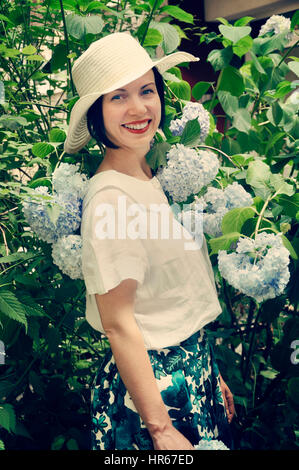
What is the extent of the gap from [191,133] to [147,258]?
0.33 metres

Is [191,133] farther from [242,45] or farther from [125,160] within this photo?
[242,45]

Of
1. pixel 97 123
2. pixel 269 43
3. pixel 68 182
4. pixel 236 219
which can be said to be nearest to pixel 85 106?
pixel 97 123

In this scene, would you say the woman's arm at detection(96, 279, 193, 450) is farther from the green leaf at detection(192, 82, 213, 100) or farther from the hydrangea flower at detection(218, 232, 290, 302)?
the green leaf at detection(192, 82, 213, 100)

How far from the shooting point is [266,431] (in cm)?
142

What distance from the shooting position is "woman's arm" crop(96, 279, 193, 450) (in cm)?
82

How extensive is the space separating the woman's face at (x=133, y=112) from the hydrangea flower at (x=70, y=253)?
A: 0.23m

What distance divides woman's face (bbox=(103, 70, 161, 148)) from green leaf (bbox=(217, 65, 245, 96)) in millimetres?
340

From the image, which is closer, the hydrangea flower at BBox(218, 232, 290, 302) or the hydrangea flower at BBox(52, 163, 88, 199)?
the hydrangea flower at BBox(218, 232, 290, 302)

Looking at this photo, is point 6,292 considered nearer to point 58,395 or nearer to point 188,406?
point 188,406

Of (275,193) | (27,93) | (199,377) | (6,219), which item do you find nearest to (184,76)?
(27,93)

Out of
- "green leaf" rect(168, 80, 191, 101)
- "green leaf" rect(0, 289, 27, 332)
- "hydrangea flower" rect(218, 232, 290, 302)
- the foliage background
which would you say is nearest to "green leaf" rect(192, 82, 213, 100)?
the foliage background

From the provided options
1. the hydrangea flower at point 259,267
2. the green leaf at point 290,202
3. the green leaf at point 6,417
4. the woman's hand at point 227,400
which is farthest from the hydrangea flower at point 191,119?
the green leaf at point 6,417

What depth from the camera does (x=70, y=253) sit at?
0.88 m

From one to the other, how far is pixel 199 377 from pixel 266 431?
0.61 meters
